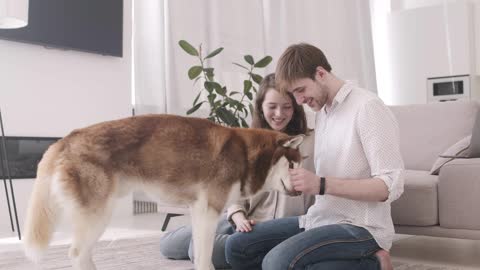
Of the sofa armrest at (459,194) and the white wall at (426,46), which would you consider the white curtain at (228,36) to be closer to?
the white wall at (426,46)

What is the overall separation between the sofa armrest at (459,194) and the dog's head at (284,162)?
945mm

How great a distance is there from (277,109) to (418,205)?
2.82ft

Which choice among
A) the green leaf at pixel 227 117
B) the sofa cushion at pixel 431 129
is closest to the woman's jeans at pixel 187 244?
the green leaf at pixel 227 117

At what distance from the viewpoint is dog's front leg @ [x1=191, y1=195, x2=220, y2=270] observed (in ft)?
5.90

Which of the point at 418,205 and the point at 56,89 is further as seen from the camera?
the point at 56,89

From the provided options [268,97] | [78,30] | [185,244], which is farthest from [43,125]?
[268,97]

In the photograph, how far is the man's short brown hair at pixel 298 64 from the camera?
1.79 m

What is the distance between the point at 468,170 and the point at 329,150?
0.90 meters

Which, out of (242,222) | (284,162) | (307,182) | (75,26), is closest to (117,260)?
(242,222)

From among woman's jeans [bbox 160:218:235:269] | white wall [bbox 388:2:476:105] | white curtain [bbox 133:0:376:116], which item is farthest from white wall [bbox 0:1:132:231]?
white wall [bbox 388:2:476:105]

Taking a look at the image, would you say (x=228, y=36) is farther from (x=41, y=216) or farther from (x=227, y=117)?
(x=41, y=216)

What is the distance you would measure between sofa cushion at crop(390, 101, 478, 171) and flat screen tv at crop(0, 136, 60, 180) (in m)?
2.70

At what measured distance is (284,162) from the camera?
1.89 metres

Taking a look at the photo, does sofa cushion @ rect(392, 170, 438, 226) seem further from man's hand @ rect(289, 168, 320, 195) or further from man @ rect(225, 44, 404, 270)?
man's hand @ rect(289, 168, 320, 195)
